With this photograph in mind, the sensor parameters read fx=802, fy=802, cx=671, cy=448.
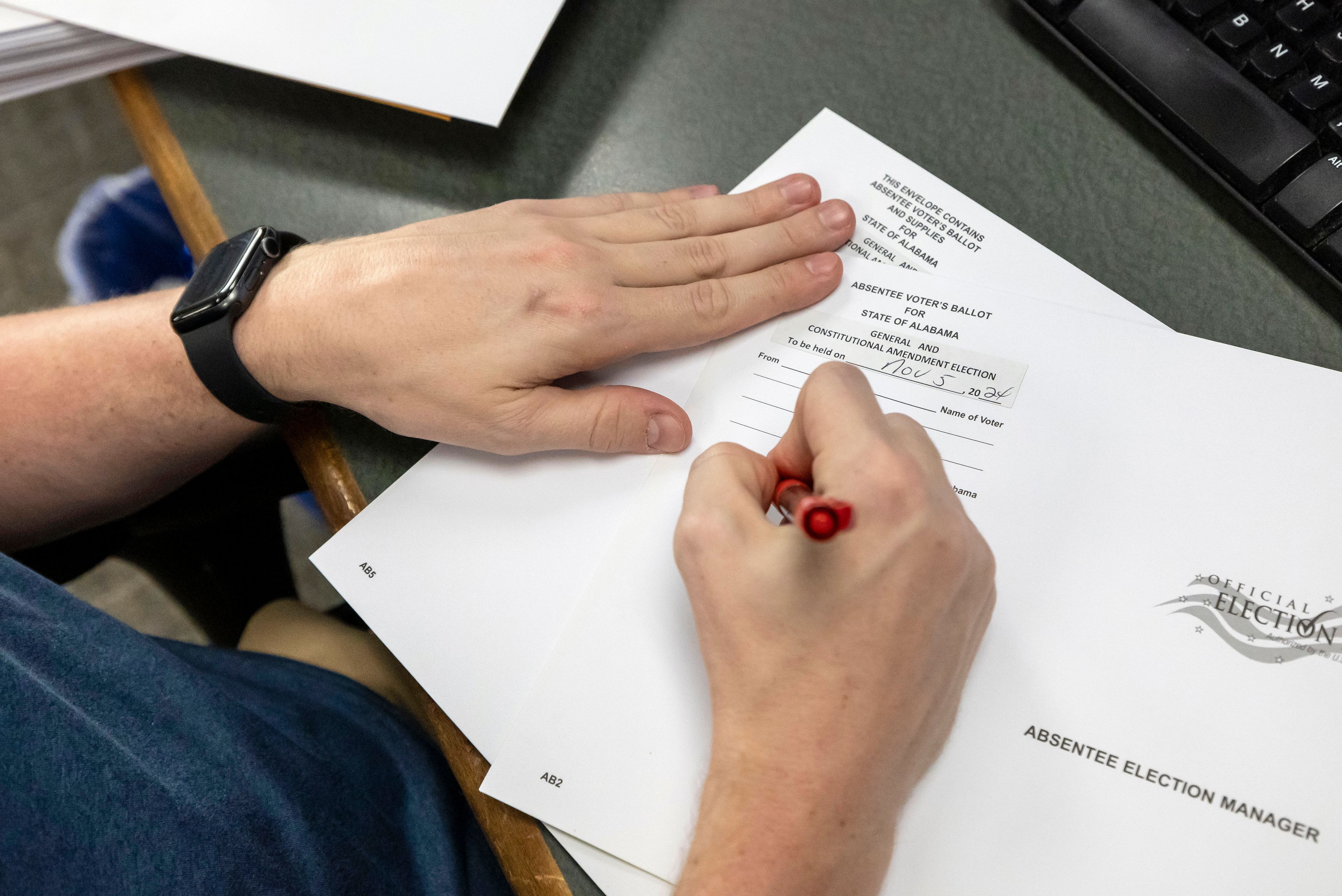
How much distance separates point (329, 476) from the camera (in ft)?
1.77

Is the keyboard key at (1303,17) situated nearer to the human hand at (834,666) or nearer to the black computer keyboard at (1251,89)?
the black computer keyboard at (1251,89)

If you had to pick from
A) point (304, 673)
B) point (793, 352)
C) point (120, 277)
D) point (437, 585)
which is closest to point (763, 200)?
point (793, 352)

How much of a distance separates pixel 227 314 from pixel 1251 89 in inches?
27.0

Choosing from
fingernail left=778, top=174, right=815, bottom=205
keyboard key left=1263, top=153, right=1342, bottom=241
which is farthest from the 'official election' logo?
fingernail left=778, top=174, right=815, bottom=205

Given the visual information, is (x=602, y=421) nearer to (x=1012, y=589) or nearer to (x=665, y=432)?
(x=665, y=432)

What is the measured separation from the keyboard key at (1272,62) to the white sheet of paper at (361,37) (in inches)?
18.9

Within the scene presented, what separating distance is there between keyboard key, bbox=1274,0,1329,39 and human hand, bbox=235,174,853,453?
0.29 metres

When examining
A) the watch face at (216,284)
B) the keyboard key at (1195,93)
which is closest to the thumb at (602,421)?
the watch face at (216,284)

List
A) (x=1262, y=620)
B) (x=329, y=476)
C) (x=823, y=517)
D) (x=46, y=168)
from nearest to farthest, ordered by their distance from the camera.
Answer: (x=823, y=517)
(x=1262, y=620)
(x=329, y=476)
(x=46, y=168)

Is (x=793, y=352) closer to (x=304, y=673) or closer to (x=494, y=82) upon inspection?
(x=494, y=82)

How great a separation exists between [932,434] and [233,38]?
0.59 metres

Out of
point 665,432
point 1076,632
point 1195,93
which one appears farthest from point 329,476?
point 1195,93

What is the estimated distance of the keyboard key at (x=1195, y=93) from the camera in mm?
513

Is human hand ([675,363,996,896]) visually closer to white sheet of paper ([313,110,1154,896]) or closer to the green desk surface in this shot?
white sheet of paper ([313,110,1154,896])
